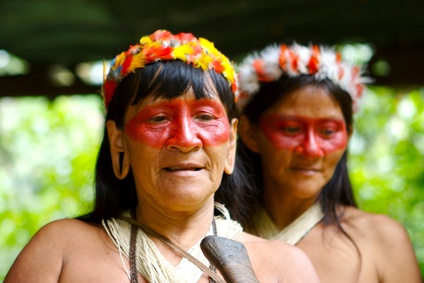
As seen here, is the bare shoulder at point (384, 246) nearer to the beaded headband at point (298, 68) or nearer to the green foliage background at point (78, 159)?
the beaded headband at point (298, 68)

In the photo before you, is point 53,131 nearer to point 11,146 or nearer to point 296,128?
point 11,146

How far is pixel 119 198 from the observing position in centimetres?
272

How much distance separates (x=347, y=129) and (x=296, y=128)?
12.2 inches

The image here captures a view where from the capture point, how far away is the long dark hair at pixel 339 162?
333cm

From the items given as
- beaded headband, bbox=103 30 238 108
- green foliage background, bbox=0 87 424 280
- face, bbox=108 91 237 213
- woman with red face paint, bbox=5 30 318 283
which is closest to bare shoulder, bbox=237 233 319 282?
woman with red face paint, bbox=5 30 318 283

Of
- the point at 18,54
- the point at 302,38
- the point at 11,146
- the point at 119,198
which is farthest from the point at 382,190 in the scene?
the point at 11,146

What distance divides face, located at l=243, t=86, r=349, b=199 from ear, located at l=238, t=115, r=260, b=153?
0.39 ft

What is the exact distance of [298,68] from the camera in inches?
132

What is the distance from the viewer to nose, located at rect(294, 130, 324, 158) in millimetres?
3182

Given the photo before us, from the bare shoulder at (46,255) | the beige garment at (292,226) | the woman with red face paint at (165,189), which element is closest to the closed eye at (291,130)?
the beige garment at (292,226)

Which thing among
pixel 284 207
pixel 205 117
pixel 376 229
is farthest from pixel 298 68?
pixel 205 117

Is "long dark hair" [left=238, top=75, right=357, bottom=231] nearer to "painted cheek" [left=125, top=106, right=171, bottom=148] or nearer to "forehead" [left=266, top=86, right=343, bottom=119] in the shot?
"forehead" [left=266, top=86, right=343, bottom=119]

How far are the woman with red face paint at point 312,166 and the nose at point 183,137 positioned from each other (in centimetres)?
79

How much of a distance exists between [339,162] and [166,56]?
4.51ft
